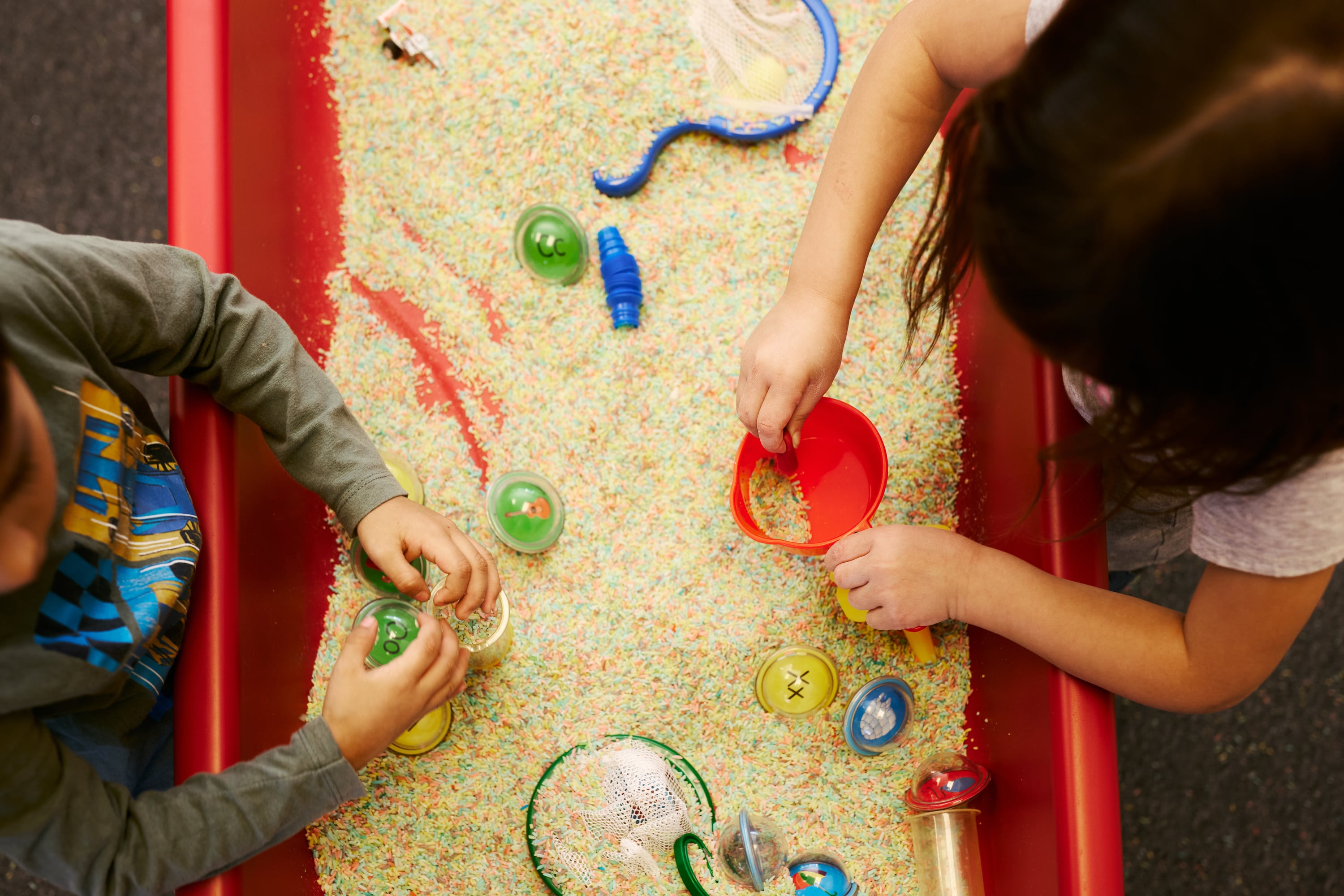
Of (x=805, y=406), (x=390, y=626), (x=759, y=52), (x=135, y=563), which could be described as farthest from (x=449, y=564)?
(x=759, y=52)

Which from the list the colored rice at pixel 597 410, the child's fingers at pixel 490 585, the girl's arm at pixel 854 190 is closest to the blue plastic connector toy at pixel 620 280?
the colored rice at pixel 597 410

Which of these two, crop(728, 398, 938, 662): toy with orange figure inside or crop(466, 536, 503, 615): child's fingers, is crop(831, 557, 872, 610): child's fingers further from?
crop(466, 536, 503, 615): child's fingers

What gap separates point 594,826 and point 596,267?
58 cm

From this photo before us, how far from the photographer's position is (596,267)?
0.95m

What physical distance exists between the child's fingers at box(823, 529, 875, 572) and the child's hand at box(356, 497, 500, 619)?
32cm

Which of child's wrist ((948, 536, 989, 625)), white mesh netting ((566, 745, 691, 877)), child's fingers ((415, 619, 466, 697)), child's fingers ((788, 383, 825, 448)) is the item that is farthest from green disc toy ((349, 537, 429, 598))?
child's wrist ((948, 536, 989, 625))

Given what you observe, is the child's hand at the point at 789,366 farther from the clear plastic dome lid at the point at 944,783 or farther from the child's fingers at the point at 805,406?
the clear plastic dome lid at the point at 944,783

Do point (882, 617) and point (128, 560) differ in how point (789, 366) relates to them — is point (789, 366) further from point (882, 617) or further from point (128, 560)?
point (128, 560)

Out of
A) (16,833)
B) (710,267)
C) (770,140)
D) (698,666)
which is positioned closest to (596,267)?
(710,267)

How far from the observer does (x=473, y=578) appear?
2.51 ft

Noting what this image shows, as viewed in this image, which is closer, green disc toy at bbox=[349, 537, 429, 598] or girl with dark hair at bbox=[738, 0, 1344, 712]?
girl with dark hair at bbox=[738, 0, 1344, 712]

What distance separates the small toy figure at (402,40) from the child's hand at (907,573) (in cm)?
73

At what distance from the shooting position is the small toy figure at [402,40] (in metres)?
0.97

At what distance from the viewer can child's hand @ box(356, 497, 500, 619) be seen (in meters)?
0.75
